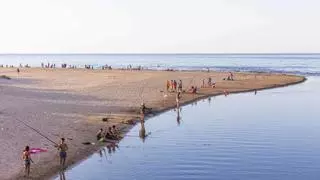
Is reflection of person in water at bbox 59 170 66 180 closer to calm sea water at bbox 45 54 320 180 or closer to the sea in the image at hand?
the sea

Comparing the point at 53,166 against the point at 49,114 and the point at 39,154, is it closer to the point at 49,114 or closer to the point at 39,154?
the point at 39,154

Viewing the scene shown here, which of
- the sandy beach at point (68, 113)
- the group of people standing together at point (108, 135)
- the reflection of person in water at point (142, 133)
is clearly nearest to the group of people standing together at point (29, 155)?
the sandy beach at point (68, 113)

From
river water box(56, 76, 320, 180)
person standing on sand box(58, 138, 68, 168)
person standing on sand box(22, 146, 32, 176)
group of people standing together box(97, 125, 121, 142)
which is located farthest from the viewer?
group of people standing together box(97, 125, 121, 142)

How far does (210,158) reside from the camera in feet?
110

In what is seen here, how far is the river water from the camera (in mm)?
29984

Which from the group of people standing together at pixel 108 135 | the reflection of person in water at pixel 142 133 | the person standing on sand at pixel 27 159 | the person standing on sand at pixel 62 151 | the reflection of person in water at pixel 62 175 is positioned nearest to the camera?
the person standing on sand at pixel 27 159

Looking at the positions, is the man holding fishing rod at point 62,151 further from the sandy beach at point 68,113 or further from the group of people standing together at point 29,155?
the sandy beach at point 68,113

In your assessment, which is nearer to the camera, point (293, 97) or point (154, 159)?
point (154, 159)

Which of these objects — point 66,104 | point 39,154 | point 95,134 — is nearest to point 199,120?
point 95,134

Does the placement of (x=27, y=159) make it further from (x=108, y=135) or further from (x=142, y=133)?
(x=142, y=133)

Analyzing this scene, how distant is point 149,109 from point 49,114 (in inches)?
404

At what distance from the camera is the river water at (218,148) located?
98.4 ft

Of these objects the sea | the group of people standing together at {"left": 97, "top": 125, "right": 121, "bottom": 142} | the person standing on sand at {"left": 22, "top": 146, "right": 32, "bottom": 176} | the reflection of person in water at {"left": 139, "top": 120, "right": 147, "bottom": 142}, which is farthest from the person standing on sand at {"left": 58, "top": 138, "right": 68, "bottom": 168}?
the reflection of person in water at {"left": 139, "top": 120, "right": 147, "bottom": 142}

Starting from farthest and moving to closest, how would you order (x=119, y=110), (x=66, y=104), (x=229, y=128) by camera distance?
1. (x=66, y=104)
2. (x=119, y=110)
3. (x=229, y=128)
